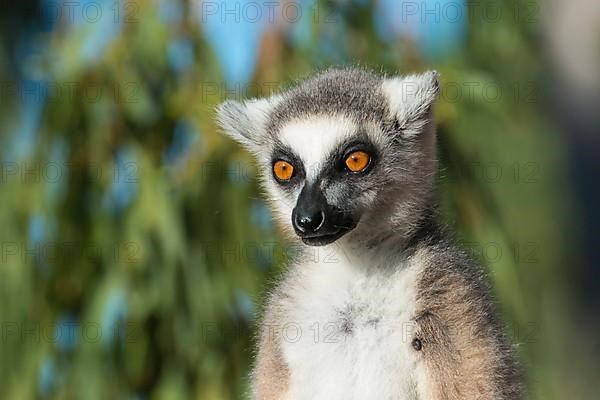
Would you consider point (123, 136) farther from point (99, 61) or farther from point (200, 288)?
point (200, 288)

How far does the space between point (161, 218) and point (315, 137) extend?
2061mm

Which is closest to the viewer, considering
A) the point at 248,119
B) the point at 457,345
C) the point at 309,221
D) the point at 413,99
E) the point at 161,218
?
the point at 457,345

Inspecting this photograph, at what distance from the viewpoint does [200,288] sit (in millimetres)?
4945

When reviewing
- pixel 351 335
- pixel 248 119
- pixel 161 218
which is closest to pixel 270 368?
pixel 351 335

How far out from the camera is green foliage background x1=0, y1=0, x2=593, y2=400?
4895 millimetres

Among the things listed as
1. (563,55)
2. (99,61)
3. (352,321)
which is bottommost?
(352,321)

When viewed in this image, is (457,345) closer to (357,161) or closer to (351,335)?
(351,335)

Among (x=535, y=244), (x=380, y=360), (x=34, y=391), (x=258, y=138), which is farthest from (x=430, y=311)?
(x=535, y=244)

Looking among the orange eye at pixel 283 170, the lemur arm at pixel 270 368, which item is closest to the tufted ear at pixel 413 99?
the orange eye at pixel 283 170

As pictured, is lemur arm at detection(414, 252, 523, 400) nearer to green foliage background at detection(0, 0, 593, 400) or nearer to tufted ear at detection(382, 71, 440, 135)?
tufted ear at detection(382, 71, 440, 135)

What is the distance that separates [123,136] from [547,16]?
2.93 meters

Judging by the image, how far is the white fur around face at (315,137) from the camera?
2.91m

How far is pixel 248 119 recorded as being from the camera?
131 inches

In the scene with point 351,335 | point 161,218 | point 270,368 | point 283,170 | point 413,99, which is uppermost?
point 413,99
